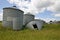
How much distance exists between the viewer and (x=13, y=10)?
2938cm

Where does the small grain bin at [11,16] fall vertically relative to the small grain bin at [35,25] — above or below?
above

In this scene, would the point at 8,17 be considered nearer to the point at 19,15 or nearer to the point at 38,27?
the point at 19,15

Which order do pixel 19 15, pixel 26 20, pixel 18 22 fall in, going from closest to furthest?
pixel 18 22
pixel 19 15
pixel 26 20

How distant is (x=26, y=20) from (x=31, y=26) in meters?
9.54

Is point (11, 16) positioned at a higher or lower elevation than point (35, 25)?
higher

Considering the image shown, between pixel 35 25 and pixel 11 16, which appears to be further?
pixel 35 25

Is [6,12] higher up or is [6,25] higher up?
[6,12]

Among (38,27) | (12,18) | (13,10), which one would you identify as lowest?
(38,27)

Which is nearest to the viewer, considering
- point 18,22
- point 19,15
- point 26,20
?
point 18,22

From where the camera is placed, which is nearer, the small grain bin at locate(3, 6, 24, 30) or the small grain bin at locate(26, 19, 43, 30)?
the small grain bin at locate(3, 6, 24, 30)

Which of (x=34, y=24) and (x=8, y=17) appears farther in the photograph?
(x=34, y=24)

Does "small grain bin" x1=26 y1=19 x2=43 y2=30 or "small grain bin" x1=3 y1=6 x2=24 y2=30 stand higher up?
"small grain bin" x1=3 y1=6 x2=24 y2=30

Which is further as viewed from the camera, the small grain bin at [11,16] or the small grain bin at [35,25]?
the small grain bin at [35,25]

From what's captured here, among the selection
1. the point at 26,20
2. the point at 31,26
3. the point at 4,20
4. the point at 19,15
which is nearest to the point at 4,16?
the point at 4,20
